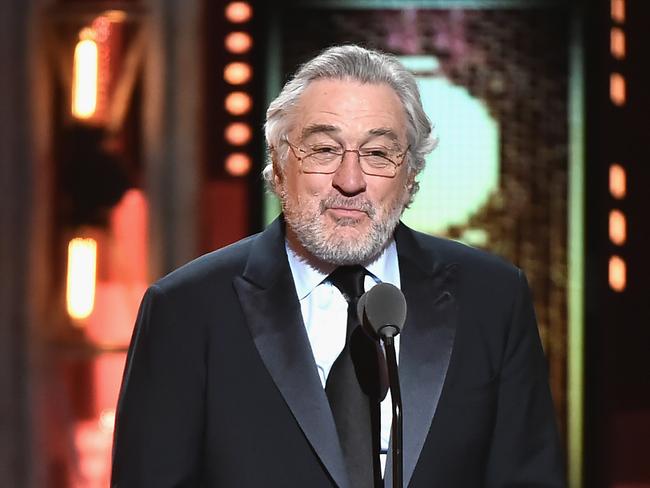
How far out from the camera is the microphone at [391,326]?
192 cm

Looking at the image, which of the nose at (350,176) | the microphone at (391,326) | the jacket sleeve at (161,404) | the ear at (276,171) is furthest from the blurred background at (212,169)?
the microphone at (391,326)

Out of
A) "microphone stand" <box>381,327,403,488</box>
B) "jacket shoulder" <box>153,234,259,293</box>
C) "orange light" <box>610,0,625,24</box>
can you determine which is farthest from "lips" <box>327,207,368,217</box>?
"orange light" <box>610,0,625,24</box>

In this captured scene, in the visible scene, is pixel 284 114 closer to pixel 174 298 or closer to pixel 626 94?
pixel 174 298

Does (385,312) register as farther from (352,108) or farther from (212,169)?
(212,169)

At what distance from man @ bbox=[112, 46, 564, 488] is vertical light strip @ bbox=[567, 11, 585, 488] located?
2.91m

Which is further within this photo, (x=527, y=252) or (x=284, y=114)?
(x=527, y=252)

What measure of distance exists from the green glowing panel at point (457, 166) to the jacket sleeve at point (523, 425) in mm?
2933

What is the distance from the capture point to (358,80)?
2250mm

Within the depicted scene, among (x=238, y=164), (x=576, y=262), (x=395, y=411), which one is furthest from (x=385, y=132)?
(x=576, y=262)

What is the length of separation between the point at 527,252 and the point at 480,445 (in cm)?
310

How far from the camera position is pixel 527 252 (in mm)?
5305

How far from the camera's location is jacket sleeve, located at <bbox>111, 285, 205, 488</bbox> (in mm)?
2205

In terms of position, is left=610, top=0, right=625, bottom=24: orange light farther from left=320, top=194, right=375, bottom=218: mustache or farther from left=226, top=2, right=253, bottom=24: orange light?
left=320, top=194, right=375, bottom=218: mustache

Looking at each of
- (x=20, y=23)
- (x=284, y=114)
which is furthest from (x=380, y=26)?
(x=284, y=114)
